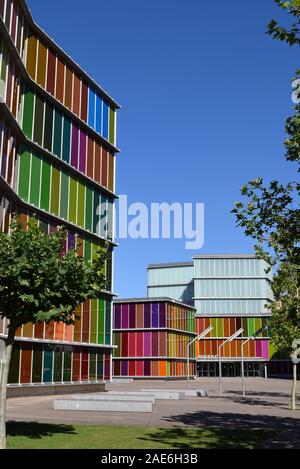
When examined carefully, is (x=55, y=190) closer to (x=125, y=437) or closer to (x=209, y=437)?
(x=125, y=437)

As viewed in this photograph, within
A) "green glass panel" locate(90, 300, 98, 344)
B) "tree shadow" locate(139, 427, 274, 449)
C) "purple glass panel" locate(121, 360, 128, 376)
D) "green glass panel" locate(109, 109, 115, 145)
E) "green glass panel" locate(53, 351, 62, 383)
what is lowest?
"purple glass panel" locate(121, 360, 128, 376)

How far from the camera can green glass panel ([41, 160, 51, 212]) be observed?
Answer: 4216 cm

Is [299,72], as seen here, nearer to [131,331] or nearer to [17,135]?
[17,135]

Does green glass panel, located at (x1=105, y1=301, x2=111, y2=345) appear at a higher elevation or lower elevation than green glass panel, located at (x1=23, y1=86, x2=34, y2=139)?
lower

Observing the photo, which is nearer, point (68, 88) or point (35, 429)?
point (35, 429)

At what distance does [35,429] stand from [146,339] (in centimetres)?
6151

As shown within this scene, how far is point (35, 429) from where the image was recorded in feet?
60.8

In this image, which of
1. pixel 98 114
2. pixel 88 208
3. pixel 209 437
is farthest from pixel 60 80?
pixel 209 437

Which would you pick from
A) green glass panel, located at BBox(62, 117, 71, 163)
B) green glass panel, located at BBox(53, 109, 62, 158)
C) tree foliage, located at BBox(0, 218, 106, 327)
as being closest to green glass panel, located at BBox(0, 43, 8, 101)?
green glass panel, located at BBox(53, 109, 62, 158)

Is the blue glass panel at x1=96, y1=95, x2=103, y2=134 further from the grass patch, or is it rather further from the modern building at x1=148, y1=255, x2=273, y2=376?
the modern building at x1=148, y1=255, x2=273, y2=376

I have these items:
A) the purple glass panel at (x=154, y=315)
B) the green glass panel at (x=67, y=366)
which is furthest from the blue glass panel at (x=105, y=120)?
the purple glass panel at (x=154, y=315)

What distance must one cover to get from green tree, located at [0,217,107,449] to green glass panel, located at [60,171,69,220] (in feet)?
93.2

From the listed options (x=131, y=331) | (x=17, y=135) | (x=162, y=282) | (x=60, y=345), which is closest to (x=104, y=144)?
(x=17, y=135)
